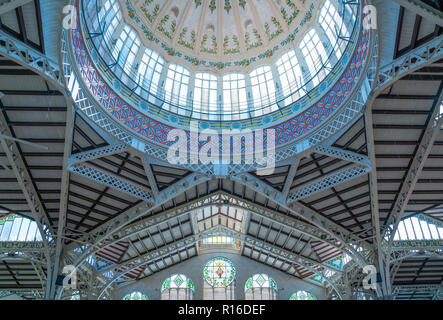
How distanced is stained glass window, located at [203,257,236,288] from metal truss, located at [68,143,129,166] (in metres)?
25.4

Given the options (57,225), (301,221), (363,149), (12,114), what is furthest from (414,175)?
(57,225)

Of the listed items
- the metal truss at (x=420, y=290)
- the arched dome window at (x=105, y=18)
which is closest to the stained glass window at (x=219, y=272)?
the metal truss at (x=420, y=290)

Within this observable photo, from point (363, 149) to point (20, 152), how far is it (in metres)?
20.5

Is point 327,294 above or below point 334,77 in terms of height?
below

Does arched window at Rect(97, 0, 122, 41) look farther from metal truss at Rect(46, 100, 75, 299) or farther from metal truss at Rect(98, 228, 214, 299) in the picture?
metal truss at Rect(98, 228, 214, 299)

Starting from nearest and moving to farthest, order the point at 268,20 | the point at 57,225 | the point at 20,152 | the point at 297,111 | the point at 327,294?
the point at 20,152 < the point at 297,111 < the point at 57,225 < the point at 268,20 < the point at 327,294

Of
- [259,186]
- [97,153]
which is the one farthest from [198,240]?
[97,153]

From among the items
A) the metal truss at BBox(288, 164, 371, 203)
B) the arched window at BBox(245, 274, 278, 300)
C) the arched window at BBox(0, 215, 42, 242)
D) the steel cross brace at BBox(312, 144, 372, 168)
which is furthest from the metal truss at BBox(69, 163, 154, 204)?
the arched window at BBox(245, 274, 278, 300)

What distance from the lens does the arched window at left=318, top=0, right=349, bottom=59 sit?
2089 centimetres

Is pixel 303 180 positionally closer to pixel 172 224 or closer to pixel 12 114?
pixel 172 224

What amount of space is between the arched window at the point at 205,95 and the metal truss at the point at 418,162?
14.3m

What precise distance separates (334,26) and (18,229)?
29346 millimetres

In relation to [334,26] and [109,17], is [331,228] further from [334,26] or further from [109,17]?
[109,17]

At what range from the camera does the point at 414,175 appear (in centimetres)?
2172
